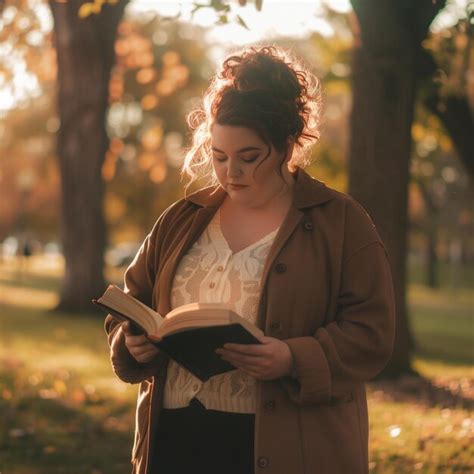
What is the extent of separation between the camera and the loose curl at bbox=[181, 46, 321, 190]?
3.01 m

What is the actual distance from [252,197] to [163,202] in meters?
44.1

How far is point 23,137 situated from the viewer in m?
44.7

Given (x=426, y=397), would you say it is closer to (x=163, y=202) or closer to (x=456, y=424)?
(x=456, y=424)

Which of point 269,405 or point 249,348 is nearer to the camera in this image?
point 249,348

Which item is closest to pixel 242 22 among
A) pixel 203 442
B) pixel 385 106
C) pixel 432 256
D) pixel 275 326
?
pixel 275 326

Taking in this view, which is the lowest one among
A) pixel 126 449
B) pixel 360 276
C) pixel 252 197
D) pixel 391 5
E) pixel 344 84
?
pixel 126 449

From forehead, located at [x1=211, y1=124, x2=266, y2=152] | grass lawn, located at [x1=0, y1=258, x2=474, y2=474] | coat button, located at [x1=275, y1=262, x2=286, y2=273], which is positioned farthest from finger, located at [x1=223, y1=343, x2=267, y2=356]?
grass lawn, located at [x1=0, y1=258, x2=474, y2=474]

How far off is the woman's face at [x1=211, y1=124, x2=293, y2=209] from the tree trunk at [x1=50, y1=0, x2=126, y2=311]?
14442 mm

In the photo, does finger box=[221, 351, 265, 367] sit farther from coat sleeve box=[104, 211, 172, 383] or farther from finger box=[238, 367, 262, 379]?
coat sleeve box=[104, 211, 172, 383]

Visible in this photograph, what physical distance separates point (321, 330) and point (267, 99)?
2.35 ft

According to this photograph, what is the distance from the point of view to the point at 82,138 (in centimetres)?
1783

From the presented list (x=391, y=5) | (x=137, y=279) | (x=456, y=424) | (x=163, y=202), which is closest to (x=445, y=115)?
(x=391, y=5)

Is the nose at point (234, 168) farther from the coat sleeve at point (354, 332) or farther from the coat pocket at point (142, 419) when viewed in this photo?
the coat pocket at point (142, 419)

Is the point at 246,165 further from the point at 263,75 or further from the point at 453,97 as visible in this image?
the point at 453,97
